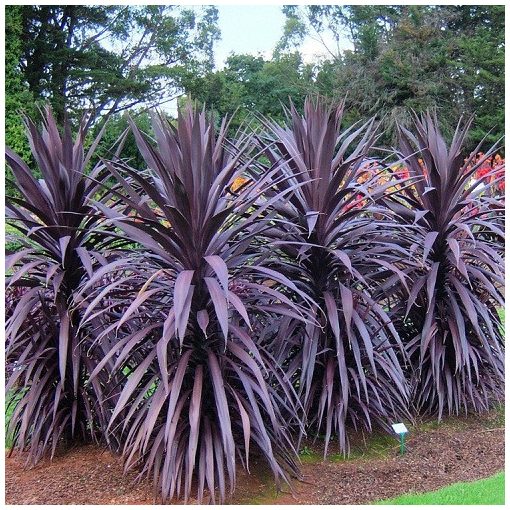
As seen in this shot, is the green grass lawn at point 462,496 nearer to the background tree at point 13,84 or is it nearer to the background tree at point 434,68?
the background tree at point 13,84

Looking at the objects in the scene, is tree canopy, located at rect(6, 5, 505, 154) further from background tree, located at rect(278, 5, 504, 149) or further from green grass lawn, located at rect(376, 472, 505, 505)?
green grass lawn, located at rect(376, 472, 505, 505)

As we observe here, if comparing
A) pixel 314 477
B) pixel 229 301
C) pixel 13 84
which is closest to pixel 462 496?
pixel 314 477

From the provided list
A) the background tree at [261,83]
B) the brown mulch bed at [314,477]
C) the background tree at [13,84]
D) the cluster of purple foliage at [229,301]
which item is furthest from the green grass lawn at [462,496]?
the background tree at [261,83]

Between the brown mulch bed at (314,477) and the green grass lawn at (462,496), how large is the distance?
0.09 meters

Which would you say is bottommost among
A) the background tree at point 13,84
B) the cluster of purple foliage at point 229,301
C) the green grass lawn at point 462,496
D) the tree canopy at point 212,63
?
the green grass lawn at point 462,496

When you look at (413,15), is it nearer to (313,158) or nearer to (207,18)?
(207,18)

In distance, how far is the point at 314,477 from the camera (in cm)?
296

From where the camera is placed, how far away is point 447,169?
370cm

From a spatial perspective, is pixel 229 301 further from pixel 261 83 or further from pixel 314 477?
pixel 261 83

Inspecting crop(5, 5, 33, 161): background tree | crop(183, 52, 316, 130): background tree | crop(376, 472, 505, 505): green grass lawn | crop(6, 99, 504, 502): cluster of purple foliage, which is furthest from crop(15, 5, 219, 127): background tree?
crop(376, 472, 505, 505): green grass lawn

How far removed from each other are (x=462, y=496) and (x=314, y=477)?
741mm

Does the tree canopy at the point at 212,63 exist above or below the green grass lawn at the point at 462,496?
above

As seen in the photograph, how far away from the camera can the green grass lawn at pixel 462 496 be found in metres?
2.64

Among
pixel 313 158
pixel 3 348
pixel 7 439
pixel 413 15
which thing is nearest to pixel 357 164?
pixel 313 158
